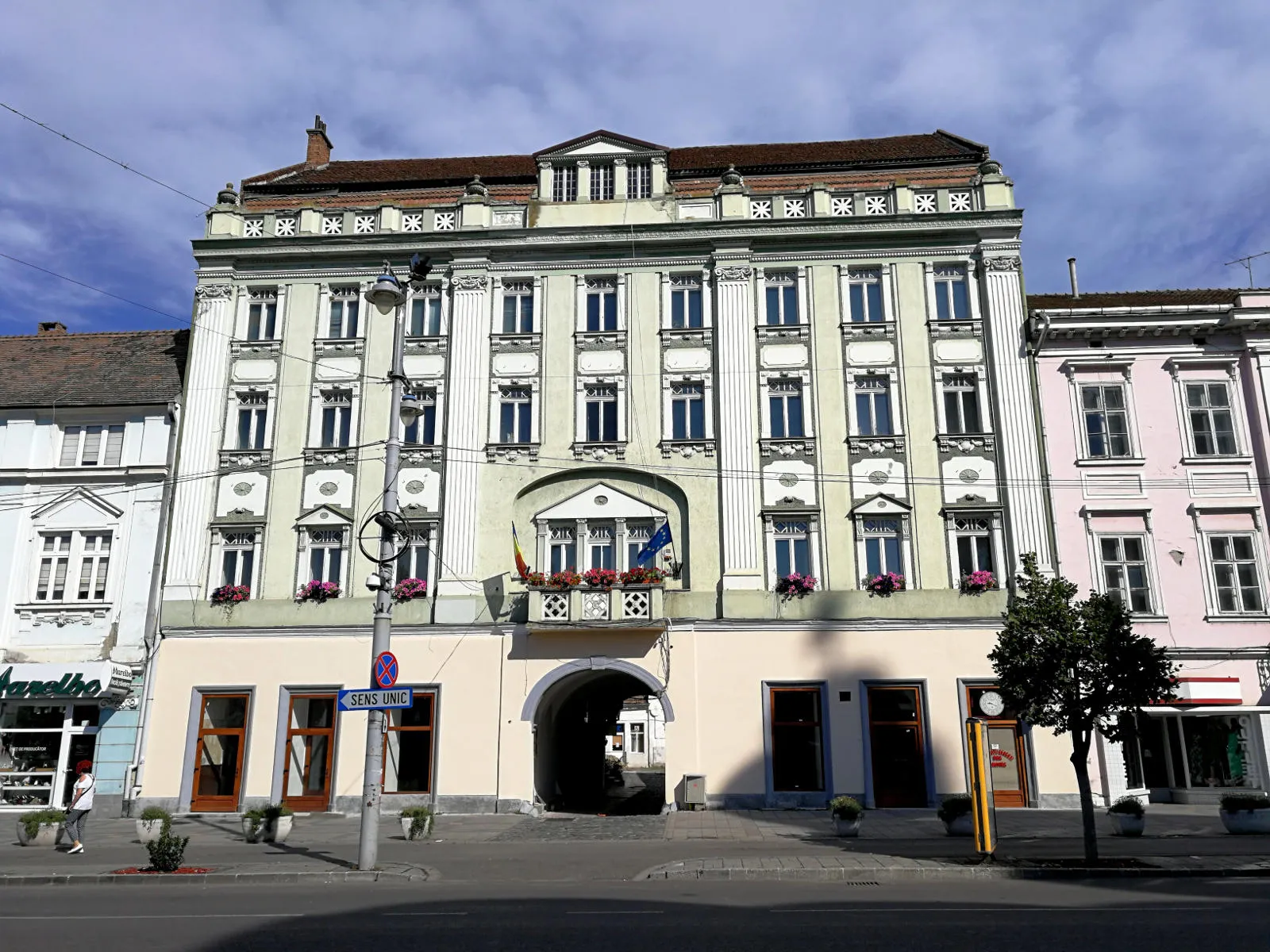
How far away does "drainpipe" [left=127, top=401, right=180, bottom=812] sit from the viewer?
25266mm

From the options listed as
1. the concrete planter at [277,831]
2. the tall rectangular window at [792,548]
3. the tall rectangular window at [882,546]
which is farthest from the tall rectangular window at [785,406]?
the concrete planter at [277,831]

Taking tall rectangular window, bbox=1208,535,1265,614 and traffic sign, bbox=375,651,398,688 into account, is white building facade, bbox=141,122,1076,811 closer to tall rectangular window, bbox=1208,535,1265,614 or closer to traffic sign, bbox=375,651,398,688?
tall rectangular window, bbox=1208,535,1265,614

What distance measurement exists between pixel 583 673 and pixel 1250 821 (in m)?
14.8

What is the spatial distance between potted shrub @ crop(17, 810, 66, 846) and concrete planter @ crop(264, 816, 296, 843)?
3.90 metres

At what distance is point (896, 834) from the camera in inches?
762

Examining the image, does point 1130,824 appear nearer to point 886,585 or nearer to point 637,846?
point 886,585

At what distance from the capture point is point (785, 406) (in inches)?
1075

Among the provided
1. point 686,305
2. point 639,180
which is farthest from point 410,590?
point 639,180

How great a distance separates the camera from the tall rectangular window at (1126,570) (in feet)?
83.2

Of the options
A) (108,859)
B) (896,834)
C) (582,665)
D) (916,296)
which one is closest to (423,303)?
(582,665)

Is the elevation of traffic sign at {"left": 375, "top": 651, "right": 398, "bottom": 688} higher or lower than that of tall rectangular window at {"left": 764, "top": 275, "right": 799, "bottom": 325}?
lower

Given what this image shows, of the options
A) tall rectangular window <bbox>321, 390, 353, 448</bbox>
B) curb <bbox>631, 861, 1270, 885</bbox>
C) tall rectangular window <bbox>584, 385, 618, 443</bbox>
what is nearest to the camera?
curb <bbox>631, 861, 1270, 885</bbox>

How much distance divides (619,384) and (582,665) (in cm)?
775

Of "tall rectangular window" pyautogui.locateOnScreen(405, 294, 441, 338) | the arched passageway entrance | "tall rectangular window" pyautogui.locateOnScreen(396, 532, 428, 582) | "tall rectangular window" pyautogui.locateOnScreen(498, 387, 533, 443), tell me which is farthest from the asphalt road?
"tall rectangular window" pyautogui.locateOnScreen(405, 294, 441, 338)
